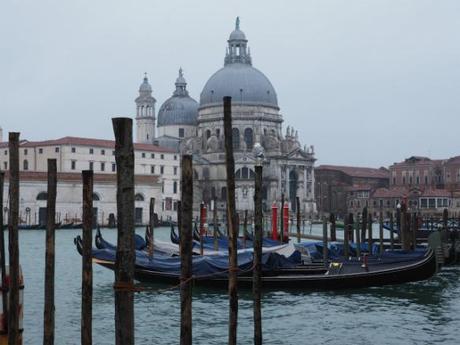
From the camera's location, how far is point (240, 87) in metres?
61.4

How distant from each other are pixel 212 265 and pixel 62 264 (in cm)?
790

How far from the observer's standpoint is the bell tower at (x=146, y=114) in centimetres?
6650

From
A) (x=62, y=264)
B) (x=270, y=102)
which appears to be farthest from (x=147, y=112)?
(x=62, y=264)

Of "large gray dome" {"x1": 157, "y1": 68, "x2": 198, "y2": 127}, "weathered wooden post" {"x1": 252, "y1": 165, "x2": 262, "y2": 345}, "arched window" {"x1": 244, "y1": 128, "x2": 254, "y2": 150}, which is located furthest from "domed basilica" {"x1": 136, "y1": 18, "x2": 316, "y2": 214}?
"weathered wooden post" {"x1": 252, "y1": 165, "x2": 262, "y2": 345}

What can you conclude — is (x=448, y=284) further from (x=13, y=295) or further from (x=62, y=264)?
(x=13, y=295)

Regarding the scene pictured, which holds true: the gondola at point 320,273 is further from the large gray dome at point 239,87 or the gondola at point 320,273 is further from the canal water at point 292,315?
the large gray dome at point 239,87

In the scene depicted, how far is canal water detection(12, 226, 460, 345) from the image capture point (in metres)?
10.6

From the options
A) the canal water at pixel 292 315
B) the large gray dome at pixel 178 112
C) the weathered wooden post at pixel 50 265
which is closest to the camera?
the weathered wooden post at pixel 50 265

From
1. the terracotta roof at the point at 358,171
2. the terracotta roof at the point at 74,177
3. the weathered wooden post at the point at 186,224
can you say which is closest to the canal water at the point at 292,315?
the weathered wooden post at the point at 186,224

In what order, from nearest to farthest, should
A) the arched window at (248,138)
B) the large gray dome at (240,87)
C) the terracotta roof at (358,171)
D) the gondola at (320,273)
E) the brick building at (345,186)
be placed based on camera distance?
the gondola at (320,273)
the large gray dome at (240,87)
the arched window at (248,138)
the brick building at (345,186)
the terracotta roof at (358,171)

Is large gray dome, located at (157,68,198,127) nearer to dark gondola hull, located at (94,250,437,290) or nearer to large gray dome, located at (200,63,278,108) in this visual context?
large gray dome, located at (200,63,278,108)

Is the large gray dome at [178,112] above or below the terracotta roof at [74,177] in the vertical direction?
above

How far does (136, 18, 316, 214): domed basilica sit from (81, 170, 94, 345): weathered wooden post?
50.8 m

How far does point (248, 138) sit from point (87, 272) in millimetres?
54945
